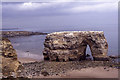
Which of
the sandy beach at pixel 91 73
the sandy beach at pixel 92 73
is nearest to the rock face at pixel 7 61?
the sandy beach at pixel 91 73

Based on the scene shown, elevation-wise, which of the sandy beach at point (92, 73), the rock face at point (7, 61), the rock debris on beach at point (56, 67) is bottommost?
the sandy beach at point (92, 73)

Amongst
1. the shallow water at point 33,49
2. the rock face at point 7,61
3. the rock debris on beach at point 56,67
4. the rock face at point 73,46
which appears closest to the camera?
the rock face at point 7,61

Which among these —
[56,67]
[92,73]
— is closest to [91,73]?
[92,73]

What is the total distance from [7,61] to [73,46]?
14.8 meters

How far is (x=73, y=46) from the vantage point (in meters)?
34.8

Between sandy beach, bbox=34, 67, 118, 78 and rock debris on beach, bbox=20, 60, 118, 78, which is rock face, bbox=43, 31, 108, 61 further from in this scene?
sandy beach, bbox=34, 67, 118, 78

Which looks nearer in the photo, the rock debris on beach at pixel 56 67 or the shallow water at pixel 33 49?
the rock debris on beach at pixel 56 67

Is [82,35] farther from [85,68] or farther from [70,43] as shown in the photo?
[85,68]

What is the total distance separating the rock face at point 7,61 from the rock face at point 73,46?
1131 centimetres

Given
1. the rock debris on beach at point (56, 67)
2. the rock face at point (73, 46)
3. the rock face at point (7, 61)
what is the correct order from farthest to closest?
the rock face at point (73, 46) < the rock debris on beach at point (56, 67) < the rock face at point (7, 61)

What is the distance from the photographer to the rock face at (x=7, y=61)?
2223 centimetres

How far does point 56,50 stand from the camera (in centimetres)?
3484

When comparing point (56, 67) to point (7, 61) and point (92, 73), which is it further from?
point (7, 61)

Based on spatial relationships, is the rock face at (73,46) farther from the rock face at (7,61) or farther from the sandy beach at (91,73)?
the rock face at (7,61)
